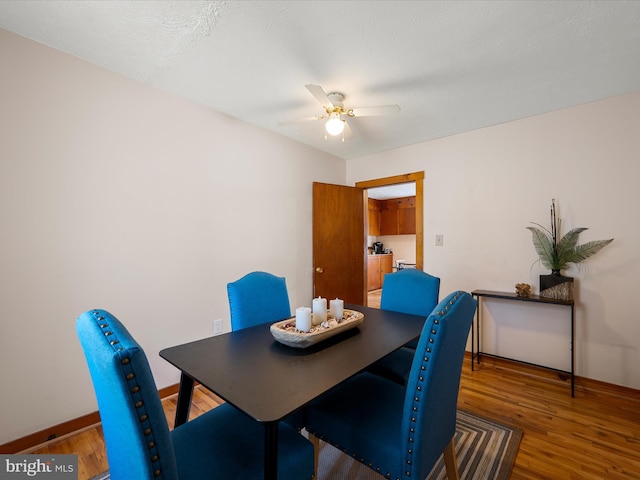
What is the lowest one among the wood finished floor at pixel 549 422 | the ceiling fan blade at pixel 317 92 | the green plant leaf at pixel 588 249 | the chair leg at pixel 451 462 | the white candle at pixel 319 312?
the wood finished floor at pixel 549 422

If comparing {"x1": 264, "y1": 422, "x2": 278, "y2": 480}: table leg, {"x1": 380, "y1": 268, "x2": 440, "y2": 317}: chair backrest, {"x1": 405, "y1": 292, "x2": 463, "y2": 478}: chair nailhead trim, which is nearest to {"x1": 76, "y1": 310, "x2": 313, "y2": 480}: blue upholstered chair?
{"x1": 264, "y1": 422, "x2": 278, "y2": 480}: table leg

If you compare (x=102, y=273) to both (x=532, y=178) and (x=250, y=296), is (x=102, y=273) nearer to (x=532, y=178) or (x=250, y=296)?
(x=250, y=296)

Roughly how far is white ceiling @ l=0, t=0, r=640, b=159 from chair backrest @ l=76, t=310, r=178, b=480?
161cm

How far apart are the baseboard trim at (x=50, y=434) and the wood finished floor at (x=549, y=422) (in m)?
0.04

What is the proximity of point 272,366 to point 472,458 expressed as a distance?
4.43 ft

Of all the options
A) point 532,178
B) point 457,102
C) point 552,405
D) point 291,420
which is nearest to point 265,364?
point 291,420

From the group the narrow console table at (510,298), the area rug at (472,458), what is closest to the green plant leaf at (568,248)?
the narrow console table at (510,298)

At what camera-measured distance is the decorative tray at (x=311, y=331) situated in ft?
4.29

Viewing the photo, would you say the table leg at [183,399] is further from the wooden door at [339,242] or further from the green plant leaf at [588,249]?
the green plant leaf at [588,249]

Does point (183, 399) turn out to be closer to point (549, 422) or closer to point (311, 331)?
point (311, 331)

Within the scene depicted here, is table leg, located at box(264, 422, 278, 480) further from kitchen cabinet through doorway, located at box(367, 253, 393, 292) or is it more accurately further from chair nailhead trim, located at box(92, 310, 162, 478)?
kitchen cabinet through doorway, located at box(367, 253, 393, 292)

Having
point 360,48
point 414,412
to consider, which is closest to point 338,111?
point 360,48

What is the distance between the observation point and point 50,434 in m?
1.75

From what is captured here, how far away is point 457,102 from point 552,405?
8.21 feet
